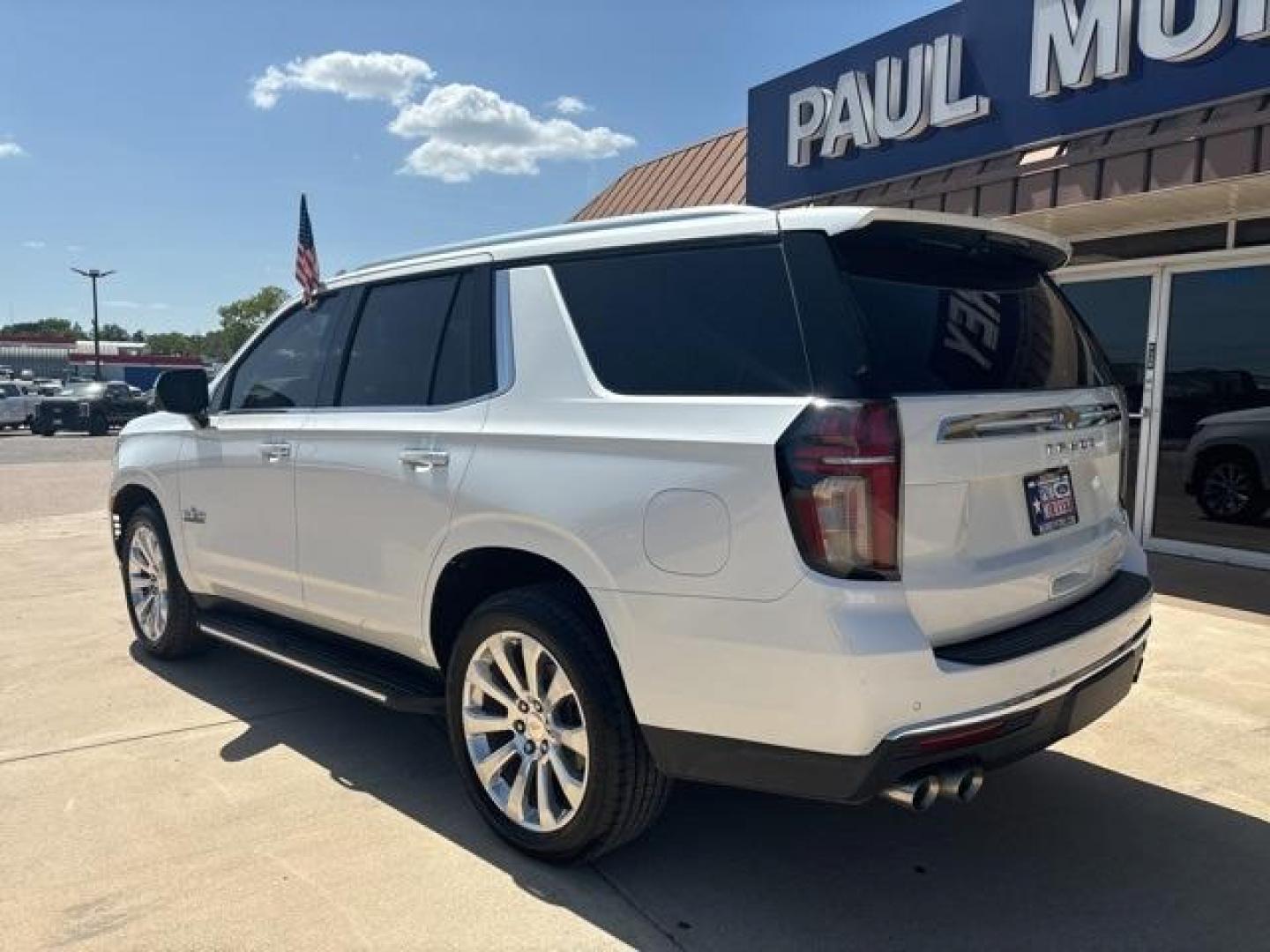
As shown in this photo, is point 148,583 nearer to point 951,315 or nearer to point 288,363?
point 288,363

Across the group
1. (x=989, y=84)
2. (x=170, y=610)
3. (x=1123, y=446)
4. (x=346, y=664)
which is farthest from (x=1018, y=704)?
(x=989, y=84)

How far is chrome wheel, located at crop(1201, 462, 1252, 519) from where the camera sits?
7.19m

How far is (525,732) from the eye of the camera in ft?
10.1

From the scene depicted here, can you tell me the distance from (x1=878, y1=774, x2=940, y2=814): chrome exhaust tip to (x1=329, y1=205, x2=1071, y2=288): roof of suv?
1400 millimetres

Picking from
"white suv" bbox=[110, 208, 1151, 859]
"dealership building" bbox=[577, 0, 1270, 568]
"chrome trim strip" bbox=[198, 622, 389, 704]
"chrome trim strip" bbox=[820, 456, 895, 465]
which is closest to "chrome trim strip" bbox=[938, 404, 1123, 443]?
"white suv" bbox=[110, 208, 1151, 859]

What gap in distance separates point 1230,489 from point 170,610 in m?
7.13

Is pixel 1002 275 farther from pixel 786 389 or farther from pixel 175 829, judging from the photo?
pixel 175 829

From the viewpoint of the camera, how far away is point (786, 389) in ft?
8.10

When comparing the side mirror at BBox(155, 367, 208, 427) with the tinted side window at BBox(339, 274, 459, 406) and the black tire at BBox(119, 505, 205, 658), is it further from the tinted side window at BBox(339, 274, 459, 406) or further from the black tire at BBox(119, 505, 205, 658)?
the tinted side window at BBox(339, 274, 459, 406)

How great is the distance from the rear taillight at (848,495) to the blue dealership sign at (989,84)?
5.27 metres

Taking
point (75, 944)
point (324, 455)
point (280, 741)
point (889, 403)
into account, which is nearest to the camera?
point (889, 403)

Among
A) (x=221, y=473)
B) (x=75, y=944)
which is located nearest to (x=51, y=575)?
(x=221, y=473)

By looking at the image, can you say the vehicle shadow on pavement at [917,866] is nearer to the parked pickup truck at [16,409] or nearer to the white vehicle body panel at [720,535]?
the white vehicle body panel at [720,535]

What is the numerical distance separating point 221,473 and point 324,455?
939 millimetres
